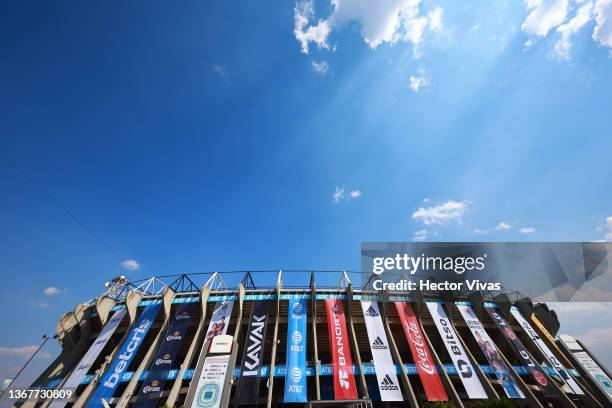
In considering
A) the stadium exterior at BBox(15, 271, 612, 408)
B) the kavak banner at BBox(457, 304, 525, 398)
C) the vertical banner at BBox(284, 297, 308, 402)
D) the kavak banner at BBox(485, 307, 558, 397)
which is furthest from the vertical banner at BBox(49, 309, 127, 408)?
the kavak banner at BBox(485, 307, 558, 397)

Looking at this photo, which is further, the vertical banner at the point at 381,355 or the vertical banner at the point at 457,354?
the vertical banner at the point at 457,354

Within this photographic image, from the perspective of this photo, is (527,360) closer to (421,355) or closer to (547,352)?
(547,352)

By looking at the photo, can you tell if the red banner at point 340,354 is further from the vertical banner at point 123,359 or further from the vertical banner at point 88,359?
the vertical banner at point 88,359

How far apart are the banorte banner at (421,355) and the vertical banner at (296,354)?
10.6 meters

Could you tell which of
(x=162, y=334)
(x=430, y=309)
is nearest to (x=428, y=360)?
(x=430, y=309)

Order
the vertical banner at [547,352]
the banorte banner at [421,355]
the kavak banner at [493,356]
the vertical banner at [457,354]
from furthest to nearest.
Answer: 1. the vertical banner at [547,352]
2. the kavak banner at [493,356]
3. the vertical banner at [457,354]
4. the banorte banner at [421,355]

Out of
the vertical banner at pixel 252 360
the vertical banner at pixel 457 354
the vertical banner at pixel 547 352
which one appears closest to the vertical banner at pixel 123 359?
the vertical banner at pixel 252 360

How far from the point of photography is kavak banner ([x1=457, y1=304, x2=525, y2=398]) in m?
23.8

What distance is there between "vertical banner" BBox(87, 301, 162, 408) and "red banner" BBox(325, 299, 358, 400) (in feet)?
60.5

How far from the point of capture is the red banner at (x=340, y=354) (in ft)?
71.6

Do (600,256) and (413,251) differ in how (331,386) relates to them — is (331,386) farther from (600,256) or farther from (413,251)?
(600,256)

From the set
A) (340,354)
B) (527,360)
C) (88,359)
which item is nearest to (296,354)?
(340,354)

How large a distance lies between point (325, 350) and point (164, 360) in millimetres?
18400

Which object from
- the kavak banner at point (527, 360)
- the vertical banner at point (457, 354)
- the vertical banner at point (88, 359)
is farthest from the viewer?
the kavak banner at point (527, 360)
